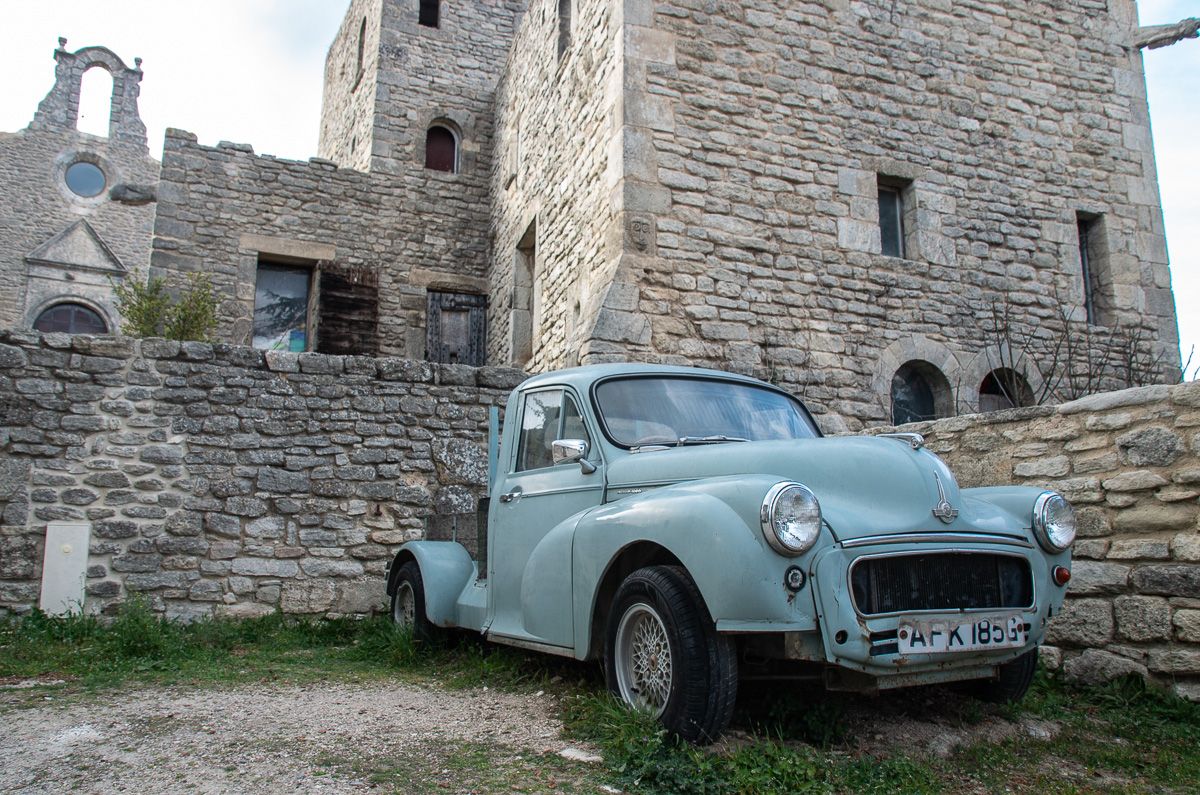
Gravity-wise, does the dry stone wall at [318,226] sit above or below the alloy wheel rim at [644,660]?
above

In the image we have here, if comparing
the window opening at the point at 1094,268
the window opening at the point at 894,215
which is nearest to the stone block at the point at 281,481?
the window opening at the point at 894,215

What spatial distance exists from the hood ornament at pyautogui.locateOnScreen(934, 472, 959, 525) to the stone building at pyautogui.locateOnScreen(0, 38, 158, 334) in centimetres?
2181

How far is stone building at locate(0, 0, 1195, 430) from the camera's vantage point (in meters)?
8.36

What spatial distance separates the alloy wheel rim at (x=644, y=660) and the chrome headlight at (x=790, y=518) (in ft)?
1.81

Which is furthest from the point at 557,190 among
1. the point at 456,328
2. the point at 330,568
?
the point at 330,568

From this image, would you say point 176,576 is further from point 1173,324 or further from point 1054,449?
point 1173,324

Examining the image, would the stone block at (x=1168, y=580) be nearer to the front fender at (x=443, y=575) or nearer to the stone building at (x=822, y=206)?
the front fender at (x=443, y=575)

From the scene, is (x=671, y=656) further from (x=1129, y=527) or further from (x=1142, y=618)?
(x=1129, y=527)

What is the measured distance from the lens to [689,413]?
406 centimetres

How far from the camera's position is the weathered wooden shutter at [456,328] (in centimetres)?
1291

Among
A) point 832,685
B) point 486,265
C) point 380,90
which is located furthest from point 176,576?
point 380,90

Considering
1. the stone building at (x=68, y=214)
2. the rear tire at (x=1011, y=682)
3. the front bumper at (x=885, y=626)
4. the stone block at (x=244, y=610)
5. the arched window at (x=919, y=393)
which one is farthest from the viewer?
the stone building at (x=68, y=214)

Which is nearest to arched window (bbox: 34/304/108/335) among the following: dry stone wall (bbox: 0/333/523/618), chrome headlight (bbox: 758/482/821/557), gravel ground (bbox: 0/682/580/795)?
dry stone wall (bbox: 0/333/523/618)

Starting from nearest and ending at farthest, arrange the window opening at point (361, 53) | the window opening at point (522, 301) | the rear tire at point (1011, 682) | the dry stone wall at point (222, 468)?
the rear tire at point (1011, 682) < the dry stone wall at point (222, 468) < the window opening at point (522, 301) < the window opening at point (361, 53)
